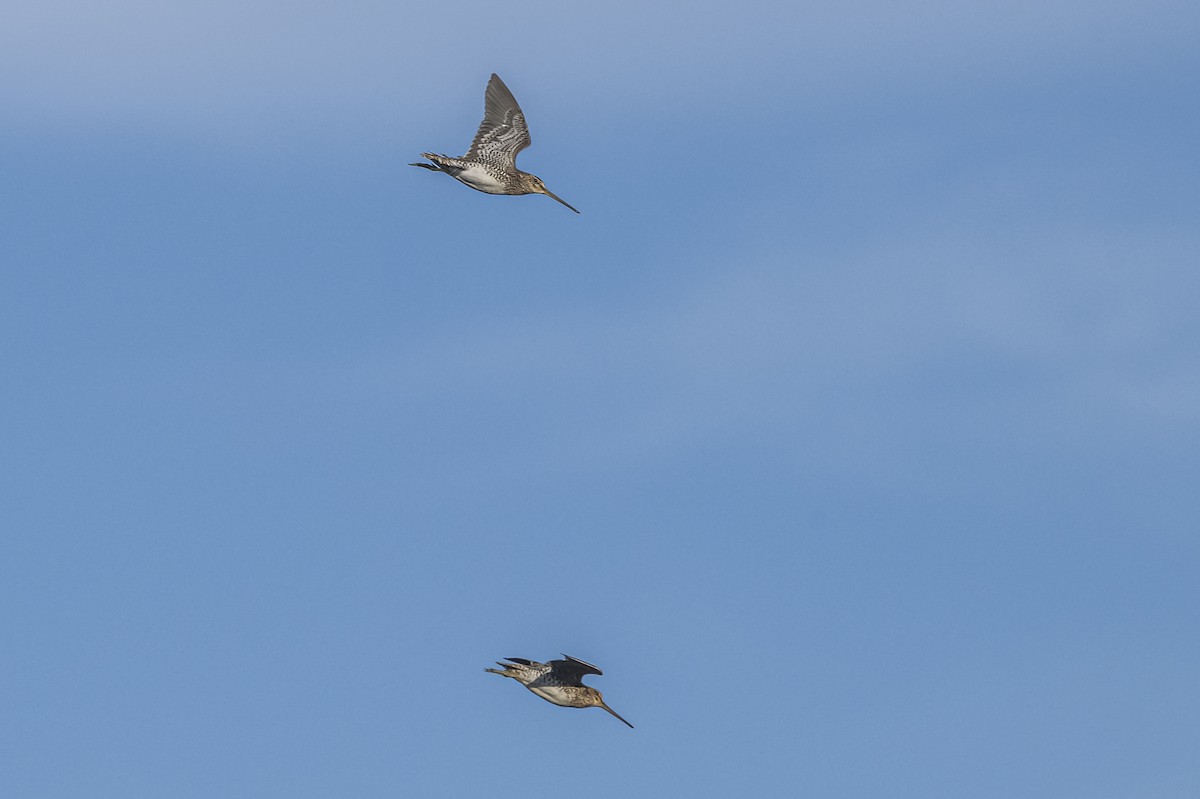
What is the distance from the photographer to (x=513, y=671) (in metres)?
58.2

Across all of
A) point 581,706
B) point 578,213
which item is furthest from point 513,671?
point 578,213

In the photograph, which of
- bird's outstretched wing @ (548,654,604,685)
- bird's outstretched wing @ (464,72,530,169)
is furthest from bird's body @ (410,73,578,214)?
bird's outstretched wing @ (548,654,604,685)

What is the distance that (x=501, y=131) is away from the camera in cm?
6525

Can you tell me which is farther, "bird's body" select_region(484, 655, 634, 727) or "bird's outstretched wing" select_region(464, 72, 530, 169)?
"bird's outstretched wing" select_region(464, 72, 530, 169)

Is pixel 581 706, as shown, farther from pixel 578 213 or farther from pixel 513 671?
pixel 578 213

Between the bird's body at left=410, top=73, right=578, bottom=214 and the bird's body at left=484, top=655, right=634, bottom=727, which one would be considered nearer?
the bird's body at left=484, top=655, right=634, bottom=727

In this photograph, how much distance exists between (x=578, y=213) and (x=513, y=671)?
647 inches

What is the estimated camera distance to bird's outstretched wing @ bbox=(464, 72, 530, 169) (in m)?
64.6

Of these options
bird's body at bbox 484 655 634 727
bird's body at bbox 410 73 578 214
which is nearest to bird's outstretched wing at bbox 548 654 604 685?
bird's body at bbox 484 655 634 727

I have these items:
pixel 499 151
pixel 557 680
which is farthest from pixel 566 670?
pixel 499 151

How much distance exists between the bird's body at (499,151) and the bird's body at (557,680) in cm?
1676

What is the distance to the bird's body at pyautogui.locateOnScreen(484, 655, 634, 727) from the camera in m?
58.2

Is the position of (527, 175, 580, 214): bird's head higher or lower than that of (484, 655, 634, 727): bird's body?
higher

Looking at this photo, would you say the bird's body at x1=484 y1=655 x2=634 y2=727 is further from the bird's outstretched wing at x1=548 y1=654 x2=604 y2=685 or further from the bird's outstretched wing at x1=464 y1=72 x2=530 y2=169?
the bird's outstretched wing at x1=464 y1=72 x2=530 y2=169
